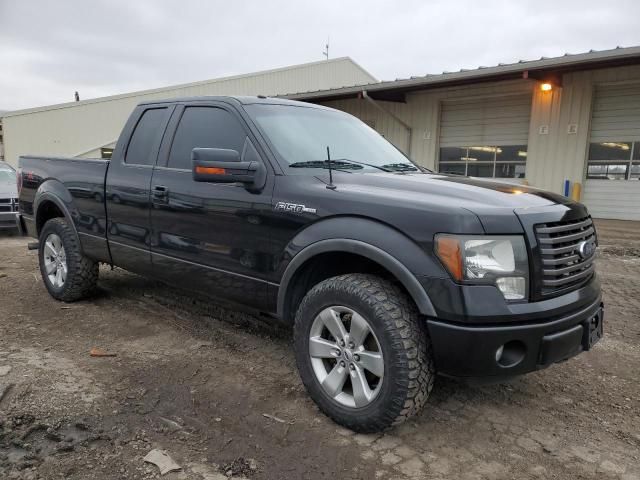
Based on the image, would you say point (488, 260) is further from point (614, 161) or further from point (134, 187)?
point (614, 161)

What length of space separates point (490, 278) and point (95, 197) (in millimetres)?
3588

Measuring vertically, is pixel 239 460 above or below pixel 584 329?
A: below

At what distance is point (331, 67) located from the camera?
923 inches

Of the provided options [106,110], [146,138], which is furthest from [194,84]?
[146,138]

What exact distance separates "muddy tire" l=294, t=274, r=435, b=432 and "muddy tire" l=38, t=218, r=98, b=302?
2.90 m

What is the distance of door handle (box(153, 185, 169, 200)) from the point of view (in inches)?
148

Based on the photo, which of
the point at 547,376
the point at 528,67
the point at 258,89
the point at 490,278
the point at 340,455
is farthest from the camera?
the point at 258,89

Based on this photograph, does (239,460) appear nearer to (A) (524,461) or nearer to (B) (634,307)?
(A) (524,461)

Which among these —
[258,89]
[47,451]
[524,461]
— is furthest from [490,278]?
[258,89]

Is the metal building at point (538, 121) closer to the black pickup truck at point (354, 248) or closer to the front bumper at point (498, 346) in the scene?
the black pickup truck at point (354, 248)

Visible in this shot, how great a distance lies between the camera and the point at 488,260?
235 centimetres

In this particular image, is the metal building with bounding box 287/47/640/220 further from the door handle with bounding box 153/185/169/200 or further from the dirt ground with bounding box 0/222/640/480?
the door handle with bounding box 153/185/169/200

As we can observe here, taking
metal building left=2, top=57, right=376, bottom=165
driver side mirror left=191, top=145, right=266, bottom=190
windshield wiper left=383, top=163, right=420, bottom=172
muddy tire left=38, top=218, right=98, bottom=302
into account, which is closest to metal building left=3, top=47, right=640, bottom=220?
metal building left=2, top=57, right=376, bottom=165

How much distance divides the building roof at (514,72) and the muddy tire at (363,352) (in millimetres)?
9611
